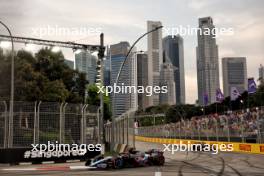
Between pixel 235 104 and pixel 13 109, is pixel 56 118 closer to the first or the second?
pixel 13 109

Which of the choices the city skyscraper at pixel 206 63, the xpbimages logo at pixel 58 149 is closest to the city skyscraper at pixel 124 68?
the xpbimages logo at pixel 58 149

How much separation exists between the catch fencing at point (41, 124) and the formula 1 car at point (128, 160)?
149 inches

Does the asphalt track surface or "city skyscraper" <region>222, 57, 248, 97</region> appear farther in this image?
"city skyscraper" <region>222, 57, 248, 97</region>

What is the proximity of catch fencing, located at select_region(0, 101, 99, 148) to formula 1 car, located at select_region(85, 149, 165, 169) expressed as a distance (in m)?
3.77

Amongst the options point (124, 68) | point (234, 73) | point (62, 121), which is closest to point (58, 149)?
point (62, 121)

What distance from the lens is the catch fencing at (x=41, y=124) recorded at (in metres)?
25.0

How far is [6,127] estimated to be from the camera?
982 inches

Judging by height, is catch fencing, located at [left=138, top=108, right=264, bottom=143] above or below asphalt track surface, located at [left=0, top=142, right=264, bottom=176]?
above

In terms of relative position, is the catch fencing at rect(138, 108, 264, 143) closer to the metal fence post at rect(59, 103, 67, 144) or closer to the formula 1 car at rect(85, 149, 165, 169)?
the formula 1 car at rect(85, 149, 165, 169)

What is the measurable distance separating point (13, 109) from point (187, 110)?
115 meters

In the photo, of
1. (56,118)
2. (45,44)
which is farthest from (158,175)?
(45,44)

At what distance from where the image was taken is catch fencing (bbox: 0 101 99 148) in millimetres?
25031

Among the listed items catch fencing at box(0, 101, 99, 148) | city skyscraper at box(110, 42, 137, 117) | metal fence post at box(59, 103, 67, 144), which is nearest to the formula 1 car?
metal fence post at box(59, 103, 67, 144)

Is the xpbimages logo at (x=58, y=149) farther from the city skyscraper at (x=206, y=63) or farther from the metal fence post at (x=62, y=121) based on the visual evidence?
the city skyscraper at (x=206, y=63)
